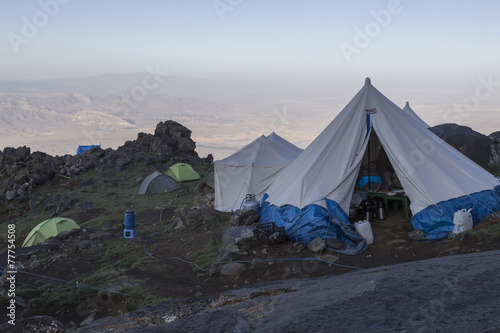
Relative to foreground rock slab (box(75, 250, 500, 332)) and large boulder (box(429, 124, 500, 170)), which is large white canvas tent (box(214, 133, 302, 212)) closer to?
large boulder (box(429, 124, 500, 170))

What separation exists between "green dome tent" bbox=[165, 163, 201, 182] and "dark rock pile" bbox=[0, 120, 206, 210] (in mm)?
2664

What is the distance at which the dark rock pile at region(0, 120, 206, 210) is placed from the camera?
26766mm

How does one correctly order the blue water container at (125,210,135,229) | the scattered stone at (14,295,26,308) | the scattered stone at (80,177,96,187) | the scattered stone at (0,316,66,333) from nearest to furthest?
the scattered stone at (0,316,66,333) < the scattered stone at (14,295,26,308) < the blue water container at (125,210,135,229) < the scattered stone at (80,177,96,187)

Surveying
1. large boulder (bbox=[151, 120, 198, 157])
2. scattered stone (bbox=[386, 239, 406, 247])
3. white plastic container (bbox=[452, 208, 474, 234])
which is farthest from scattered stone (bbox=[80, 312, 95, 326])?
large boulder (bbox=[151, 120, 198, 157])

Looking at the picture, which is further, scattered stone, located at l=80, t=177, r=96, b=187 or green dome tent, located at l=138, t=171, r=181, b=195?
scattered stone, located at l=80, t=177, r=96, b=187

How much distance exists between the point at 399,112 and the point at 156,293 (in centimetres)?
738

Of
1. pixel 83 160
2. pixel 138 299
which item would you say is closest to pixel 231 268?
pixel 138 299

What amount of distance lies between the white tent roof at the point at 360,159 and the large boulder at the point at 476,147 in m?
9.51

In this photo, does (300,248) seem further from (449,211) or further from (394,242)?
(449,211)

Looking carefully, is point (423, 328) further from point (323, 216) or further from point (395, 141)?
point (395, 141)

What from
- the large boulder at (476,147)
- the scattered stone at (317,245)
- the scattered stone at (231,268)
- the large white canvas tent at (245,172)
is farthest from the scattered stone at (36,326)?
the large boulder at (476,147)

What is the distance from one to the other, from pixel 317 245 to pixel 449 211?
3054mm

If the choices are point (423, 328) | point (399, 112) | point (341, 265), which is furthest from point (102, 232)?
point (423, 328)

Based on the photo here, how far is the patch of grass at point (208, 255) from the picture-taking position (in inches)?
377
